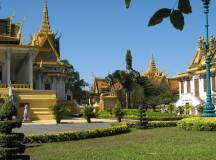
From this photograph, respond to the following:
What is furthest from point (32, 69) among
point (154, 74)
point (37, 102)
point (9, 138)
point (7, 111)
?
point (154, 74)

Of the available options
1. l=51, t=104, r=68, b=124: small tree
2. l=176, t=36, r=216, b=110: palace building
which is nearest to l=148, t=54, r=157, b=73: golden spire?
l=176, t=36, r=216, b=110: palace building

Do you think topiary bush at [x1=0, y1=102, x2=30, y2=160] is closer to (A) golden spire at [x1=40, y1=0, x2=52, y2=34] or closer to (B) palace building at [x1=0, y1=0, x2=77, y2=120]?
Answer: (B) palace building at [x1=0, y1=0, x2=77, y2=120]

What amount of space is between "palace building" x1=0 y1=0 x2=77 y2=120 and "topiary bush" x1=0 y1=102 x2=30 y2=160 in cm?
1681

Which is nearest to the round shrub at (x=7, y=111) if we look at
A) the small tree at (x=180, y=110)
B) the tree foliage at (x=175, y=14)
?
the tree foliage at (x=175, y=14)

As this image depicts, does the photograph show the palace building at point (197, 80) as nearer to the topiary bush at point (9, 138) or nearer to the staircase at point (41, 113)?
the staircase at point (41, 113)

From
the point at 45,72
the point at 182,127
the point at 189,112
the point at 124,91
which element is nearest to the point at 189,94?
the point at 189,112

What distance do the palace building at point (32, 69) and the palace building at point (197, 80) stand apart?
10892 millimetres

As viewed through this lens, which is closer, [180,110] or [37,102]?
[37,102]

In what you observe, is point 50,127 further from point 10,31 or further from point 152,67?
point 152,67

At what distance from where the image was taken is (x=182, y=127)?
17.8 metres

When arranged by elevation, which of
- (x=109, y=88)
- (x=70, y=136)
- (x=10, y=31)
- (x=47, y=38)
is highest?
(x=47, y=38)

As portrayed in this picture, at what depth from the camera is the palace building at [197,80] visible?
3812cm

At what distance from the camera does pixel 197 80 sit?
1581 inches

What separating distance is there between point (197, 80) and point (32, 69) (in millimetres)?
16252
